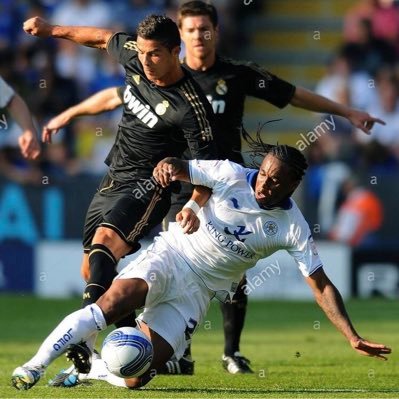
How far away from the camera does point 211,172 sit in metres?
7.21

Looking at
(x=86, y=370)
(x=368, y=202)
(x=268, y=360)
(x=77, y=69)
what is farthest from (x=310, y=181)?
(x=86, y=370)

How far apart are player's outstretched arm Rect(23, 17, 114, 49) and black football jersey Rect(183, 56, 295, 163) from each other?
0.90 meters

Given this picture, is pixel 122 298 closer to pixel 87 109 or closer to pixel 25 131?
pixel 25 131

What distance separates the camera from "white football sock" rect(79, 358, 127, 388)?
7383 millimetres

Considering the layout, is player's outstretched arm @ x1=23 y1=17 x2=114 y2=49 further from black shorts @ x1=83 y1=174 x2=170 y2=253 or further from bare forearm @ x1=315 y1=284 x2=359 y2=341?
bare forearm @ x1=315 y1=284 x2=359 y2=341

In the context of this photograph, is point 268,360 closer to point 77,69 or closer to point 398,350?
point 398,350

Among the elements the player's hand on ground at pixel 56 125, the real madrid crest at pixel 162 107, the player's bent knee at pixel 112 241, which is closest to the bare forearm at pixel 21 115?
the player's hand on ground at pixel 56 125

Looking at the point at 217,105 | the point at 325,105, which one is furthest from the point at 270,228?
the point at 325,105

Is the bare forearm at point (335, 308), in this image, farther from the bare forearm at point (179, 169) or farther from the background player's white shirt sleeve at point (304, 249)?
the bare forearm at point (179, 169)

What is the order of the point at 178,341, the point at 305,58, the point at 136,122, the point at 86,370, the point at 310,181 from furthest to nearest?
the point at 305,58
the point at 310,181
the point at 136,122
the point at 178,341
the point at 86,370

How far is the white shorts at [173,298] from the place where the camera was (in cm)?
720

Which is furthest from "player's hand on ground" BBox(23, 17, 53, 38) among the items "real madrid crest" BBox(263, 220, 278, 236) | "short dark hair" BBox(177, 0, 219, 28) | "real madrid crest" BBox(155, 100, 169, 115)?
"real madrid crest" BBox(263, 220, 278, 236)

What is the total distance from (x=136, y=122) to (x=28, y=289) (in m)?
8.35

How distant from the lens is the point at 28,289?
52.7 ft
